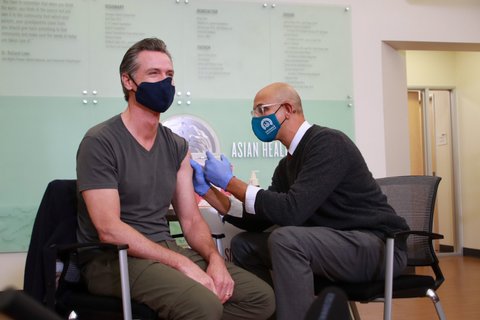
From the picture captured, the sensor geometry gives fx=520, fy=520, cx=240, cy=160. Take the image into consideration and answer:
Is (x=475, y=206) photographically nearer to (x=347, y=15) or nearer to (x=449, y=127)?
(x=449, y=127)

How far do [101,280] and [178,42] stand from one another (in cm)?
212

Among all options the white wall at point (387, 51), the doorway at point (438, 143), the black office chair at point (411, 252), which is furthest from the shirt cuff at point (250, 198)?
the doorway at point (438, 143)

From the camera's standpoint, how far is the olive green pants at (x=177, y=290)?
1544 mm

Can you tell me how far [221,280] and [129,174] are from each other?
0.47 meters


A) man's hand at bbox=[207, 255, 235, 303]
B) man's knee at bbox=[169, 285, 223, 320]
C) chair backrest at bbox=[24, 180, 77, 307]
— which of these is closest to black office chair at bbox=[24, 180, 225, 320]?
chair backrest at bbox=[24, 180, 77, 307]

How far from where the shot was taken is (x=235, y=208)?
84.5 inches

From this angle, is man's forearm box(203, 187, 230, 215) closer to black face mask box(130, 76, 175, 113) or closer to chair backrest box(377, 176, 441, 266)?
black face mask box(130, 76, 175, 113)

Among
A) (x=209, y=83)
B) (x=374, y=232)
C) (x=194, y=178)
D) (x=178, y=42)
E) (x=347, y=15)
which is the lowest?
(x=374, y=232)

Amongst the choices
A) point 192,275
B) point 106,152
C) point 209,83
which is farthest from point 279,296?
point 209,83

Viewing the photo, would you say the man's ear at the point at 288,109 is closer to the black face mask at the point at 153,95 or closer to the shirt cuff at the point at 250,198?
the shirt cuff at the point at 250,198

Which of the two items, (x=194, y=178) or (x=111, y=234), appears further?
(x=194, y=178)

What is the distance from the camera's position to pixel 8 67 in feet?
10.5

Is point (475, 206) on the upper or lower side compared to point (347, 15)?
lower

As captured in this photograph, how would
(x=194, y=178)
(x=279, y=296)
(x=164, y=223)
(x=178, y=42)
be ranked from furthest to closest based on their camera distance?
(x=178, y=42) → (x=194, y=178) → (x=164, y=223) → (x=279, y=296)
